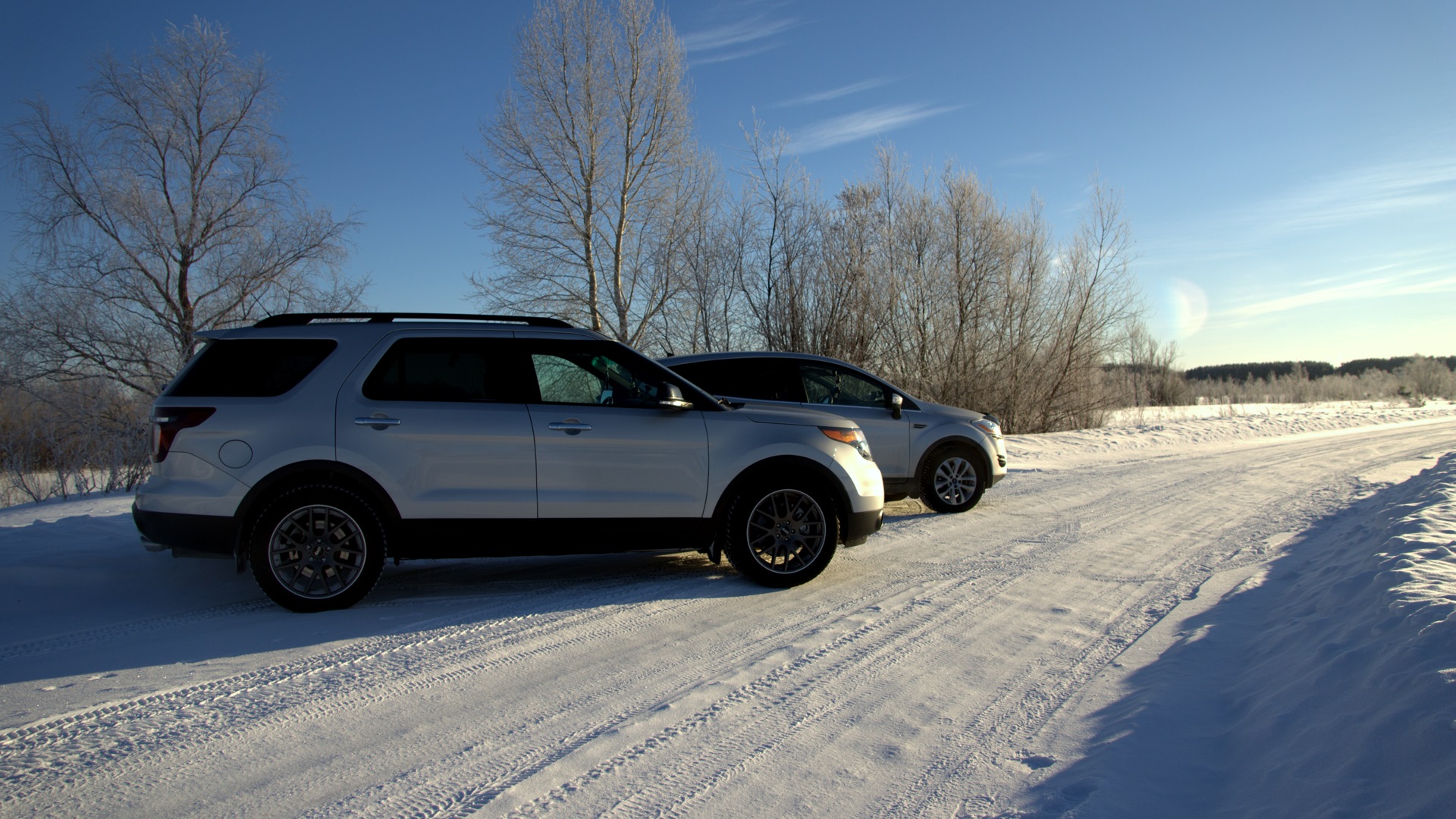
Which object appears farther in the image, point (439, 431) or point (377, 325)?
point (377, 325)

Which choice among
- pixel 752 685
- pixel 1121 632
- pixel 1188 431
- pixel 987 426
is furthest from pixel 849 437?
pixel 1188 431

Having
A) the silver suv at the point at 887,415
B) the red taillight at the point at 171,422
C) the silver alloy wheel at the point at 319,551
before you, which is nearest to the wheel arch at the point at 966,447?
the silver suv at the point at 887,415

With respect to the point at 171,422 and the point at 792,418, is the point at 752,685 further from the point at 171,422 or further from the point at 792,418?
the point at 171,422

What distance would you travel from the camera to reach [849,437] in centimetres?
621

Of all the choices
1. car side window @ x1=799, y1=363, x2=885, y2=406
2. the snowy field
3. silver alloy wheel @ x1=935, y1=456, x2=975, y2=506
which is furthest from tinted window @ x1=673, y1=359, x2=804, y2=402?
the snowy field

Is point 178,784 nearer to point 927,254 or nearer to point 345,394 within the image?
point 345,394

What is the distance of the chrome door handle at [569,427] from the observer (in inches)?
215

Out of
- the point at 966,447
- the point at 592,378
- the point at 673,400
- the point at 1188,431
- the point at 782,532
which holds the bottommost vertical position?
the point at 782,532

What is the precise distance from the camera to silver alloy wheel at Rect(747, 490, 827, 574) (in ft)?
19.3

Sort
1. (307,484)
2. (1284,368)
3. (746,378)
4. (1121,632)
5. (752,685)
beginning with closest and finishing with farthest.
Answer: (752,685) < (1121,632) < (307,484) < (746,378) < (1284,368)

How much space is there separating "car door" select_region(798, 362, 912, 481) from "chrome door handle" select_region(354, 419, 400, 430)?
192 inches

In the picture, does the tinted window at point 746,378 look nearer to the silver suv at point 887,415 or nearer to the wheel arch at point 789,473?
the silver suv at point 887,415

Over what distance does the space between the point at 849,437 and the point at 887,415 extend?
3.22m

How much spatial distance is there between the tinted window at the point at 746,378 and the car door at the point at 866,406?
0.69ft
